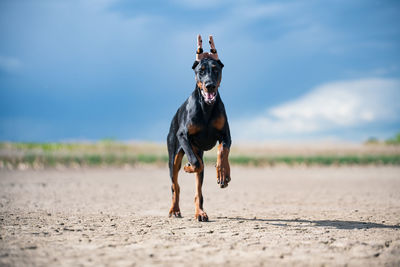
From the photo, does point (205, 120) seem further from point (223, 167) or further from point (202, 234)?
point (202, 234)

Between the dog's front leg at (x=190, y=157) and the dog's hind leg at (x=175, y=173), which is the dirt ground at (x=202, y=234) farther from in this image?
the dog's front leg at (x=190, y=157)

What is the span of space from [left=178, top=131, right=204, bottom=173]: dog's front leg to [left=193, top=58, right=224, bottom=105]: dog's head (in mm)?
793

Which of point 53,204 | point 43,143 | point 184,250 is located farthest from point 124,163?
point 184,250

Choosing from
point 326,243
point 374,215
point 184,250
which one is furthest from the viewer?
point 374,215

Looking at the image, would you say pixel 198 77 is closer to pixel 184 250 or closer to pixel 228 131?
pixel 228 131

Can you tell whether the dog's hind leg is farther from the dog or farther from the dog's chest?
the dog's chest

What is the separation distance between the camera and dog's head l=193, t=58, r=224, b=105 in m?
6.21

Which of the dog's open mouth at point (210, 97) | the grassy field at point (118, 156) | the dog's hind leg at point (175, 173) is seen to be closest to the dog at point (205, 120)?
the dog's open mouth at point (210, 97)

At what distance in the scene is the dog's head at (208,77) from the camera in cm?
621

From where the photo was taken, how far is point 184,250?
471 cm

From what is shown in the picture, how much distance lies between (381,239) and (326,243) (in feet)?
3.11

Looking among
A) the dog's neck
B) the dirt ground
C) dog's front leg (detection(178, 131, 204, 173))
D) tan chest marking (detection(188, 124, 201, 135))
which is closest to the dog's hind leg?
the dirt ground

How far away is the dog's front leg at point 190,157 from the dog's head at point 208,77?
2.60ft

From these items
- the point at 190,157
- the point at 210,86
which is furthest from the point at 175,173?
the point at 210,86
